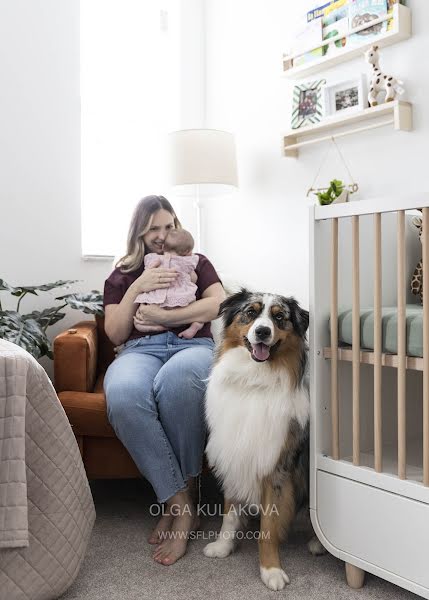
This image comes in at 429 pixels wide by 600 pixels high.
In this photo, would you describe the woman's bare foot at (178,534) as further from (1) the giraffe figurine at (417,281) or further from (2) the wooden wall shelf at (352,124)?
(2) the wooden wall shelf at (352,124)

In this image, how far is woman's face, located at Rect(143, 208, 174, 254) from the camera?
2.28 meters

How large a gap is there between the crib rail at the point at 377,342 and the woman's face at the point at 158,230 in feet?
2.47

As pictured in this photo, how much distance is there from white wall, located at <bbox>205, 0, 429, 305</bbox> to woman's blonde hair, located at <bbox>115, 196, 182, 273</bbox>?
83cm

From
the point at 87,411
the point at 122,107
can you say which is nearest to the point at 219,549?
the point at 87,411

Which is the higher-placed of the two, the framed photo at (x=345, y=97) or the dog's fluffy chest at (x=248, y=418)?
the framed photo at (x=345, y=97)

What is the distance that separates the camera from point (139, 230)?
2.28 meters

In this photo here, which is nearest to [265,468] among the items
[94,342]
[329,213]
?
[329,213]

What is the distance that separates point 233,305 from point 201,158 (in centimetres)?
122

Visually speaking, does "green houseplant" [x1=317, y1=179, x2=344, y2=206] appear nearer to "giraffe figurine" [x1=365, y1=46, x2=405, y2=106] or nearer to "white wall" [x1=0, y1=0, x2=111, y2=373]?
"giraffe figurine" [x1=365, y1=46, x2=405, y2=106]

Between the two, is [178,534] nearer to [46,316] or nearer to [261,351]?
[261,351]

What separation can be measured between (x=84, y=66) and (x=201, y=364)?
190cm

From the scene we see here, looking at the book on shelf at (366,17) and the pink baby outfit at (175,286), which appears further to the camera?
the book on shelf at (366,17)

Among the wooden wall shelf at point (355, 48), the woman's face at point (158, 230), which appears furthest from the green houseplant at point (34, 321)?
the wooden wall shelf at point (355, 48)

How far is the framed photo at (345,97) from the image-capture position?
2.45 metres
